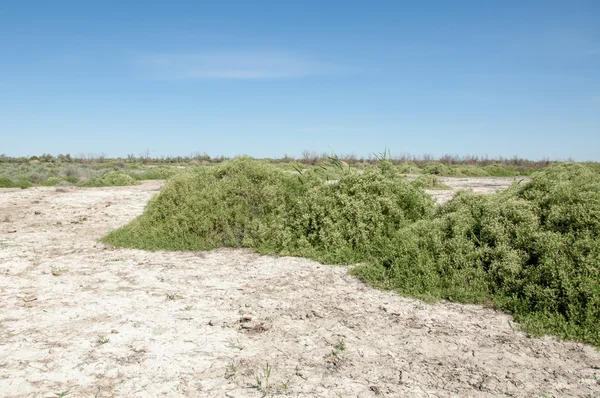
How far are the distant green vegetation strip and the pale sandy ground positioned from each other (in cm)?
42

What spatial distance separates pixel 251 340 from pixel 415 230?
130 inches

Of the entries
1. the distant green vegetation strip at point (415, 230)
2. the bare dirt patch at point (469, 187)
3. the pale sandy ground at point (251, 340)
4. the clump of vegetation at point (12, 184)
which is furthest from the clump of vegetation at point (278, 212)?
the clump of vegetation at point (12, 184)

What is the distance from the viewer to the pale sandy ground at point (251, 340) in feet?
12.4

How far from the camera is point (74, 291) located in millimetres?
6145

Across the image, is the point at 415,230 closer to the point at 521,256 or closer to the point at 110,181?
the point at 521,256

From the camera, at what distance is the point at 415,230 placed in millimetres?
6965

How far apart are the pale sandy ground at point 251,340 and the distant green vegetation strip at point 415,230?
42 centimetres

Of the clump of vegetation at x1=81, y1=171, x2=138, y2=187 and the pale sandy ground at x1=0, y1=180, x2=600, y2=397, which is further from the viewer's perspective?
the clump of vegetation at x1=81, y1=171, x2=138, y2=187

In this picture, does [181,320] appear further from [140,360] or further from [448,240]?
[448,240]

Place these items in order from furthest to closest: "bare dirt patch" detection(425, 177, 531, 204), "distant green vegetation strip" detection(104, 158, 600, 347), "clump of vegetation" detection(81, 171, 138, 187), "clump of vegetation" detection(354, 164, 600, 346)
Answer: "clump of vegetation" detection(81, 171, 138, 187) → "bare dirt patch" detection(425, 177, 531, 204) → "distant green vegetation strip" detection(104, 158, 600, 347) → "clump of vegetation" detection(354, 164, 600, 346)

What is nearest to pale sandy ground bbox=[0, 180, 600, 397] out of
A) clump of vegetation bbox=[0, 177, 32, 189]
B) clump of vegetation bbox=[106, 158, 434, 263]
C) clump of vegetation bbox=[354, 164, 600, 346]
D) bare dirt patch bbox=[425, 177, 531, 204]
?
clump of vegetation bbox=[354, 164, 600, 346]

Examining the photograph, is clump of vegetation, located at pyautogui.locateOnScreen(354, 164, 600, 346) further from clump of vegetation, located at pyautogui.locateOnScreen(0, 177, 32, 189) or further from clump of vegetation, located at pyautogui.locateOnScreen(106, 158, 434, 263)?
clump of vegetation, located at pyautogui.locateOnScreen(0, 177, 32, 189)

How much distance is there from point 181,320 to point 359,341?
75.2 inches

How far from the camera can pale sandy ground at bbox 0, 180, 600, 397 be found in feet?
12.4
